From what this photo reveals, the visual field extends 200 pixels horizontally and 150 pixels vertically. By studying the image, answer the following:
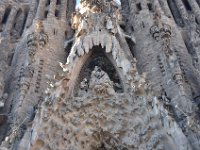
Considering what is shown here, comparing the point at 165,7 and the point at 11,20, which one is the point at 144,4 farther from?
the point at 11,20

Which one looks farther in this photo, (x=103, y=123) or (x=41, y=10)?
(x=41, y=10)

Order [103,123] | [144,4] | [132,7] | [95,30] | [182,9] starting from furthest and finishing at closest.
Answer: [132,7] → [144,4] → [182,9] → [95,30] → [103,123]

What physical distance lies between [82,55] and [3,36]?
4.58 meters

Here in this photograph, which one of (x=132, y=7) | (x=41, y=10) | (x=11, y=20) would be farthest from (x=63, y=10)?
(x=132, y=7)

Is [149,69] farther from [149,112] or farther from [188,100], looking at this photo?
[149,112]

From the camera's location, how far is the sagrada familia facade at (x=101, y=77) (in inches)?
422

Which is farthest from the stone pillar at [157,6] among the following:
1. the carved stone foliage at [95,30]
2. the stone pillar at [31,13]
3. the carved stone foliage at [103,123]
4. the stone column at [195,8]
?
the carved stone foliage at [103,123]

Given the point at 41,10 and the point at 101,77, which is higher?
the point at 41,10

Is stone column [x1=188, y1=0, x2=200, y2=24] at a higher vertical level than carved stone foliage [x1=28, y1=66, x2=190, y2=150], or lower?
higher

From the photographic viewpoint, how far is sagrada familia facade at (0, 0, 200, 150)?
1072 centimetres

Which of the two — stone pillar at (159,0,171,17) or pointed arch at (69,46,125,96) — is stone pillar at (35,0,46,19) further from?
stone pillar at (159,0,171,17)

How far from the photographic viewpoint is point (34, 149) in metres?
10.1

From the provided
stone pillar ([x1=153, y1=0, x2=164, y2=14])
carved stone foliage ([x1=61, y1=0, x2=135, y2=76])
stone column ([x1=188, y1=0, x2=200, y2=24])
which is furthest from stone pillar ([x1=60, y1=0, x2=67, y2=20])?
stone column ([x1=188, y1=0, x2=200, y2=24])

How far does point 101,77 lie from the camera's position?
12516 mm
